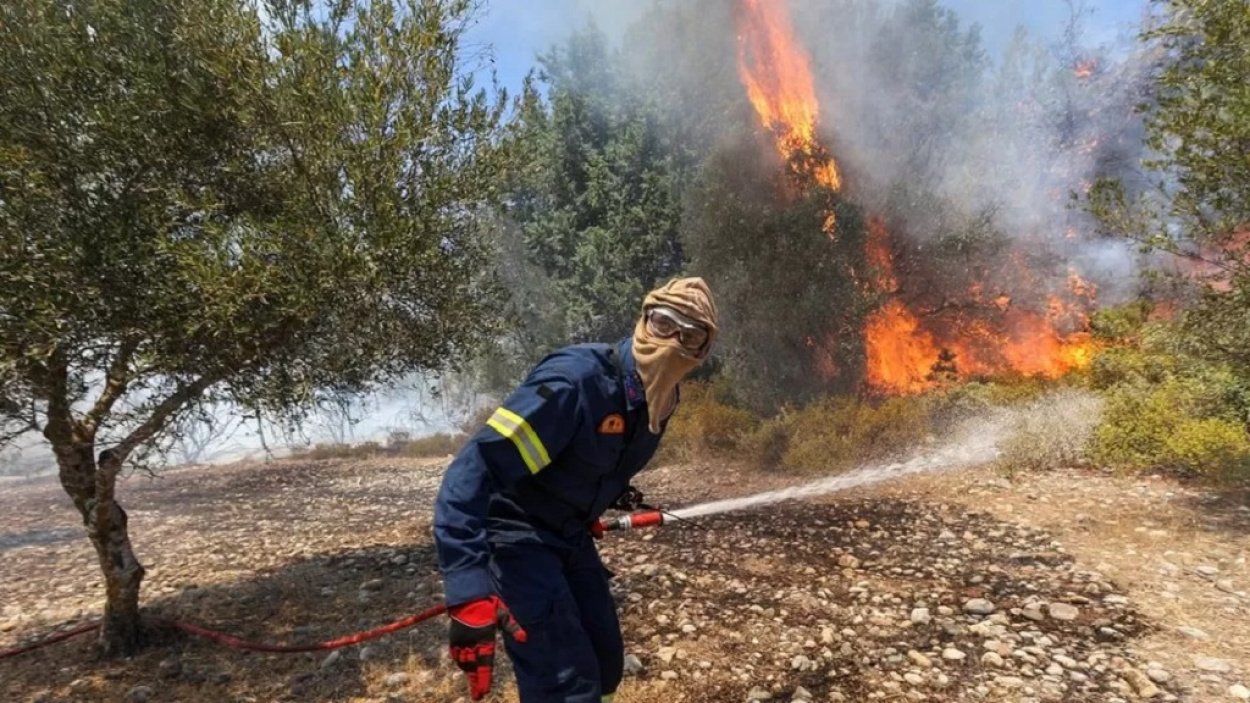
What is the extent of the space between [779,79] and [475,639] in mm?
23569

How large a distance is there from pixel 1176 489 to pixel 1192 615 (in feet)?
16.5

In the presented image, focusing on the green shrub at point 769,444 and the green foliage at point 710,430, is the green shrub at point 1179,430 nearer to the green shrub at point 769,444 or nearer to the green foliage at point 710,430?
the green shrub at point 769,444

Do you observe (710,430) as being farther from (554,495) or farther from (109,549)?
(554,495)

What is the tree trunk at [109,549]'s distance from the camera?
6199 millimetres

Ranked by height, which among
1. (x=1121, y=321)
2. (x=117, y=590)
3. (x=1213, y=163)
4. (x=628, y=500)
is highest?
(x=1213, y=163)

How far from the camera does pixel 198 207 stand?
544cm

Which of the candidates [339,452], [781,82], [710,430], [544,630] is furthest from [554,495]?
[339,452]

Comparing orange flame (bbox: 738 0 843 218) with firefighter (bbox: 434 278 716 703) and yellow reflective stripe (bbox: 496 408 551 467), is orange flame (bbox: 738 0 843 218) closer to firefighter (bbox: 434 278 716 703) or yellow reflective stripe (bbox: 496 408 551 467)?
firefighter (bbox: 434 278 716 703)

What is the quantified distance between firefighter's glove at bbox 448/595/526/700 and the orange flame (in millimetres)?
19214

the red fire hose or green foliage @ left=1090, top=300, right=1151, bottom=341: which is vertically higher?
green foliage @ left=1090, top=300, right=1151, bottom=341

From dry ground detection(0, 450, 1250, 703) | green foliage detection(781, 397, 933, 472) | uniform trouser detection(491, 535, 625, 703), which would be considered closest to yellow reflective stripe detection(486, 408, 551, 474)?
uniform trouser detection(491, 535, 625, 703)

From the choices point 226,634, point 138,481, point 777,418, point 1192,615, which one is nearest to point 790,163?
point 777,418

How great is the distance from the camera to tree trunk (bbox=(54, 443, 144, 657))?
620 cm

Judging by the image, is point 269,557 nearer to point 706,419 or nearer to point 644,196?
point 706,419
